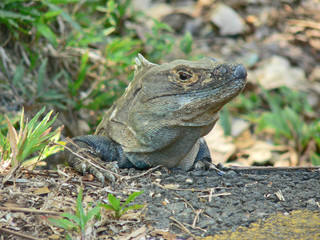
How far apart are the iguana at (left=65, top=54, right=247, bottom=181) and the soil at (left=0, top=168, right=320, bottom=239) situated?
0.58 ft

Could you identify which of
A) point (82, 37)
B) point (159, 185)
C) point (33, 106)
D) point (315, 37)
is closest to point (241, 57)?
point (315, 37)

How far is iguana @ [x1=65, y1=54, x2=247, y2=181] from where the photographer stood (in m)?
3.75

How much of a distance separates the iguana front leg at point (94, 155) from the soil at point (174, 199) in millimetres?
→ 118

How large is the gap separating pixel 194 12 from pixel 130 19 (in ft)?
8.84

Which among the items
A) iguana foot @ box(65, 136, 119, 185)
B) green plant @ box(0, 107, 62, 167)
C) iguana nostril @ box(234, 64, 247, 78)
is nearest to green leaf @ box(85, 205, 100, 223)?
iguana foot @ box(65, 136, 119, 185)

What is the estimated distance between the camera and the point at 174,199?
133 inches

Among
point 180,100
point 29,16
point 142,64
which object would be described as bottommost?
point 180,100

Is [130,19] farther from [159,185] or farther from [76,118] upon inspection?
[159,185]

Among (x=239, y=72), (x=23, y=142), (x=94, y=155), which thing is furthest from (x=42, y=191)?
(x=239, y=72)

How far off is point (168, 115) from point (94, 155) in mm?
811

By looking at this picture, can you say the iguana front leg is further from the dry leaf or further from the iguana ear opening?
the iguana ear opening

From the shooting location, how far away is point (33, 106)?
633 centimetres

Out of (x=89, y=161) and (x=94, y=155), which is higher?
(x=89, y=161)

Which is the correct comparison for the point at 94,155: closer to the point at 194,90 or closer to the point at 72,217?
the point at 194,90
